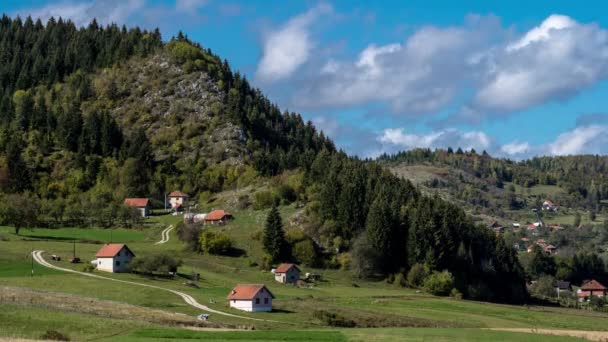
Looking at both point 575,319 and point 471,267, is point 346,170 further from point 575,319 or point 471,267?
point 575,319

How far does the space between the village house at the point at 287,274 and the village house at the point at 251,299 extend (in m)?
30.4

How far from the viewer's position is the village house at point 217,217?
16655cm

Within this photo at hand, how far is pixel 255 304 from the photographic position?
9606 cm

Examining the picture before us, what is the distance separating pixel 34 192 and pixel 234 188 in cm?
4681

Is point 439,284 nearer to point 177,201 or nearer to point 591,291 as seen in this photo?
point 591,291

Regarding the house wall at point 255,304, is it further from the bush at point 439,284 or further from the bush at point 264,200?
the bush at point 264,200

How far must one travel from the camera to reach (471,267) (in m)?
150

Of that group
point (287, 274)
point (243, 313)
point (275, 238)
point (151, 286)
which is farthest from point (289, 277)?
point (243, 313)

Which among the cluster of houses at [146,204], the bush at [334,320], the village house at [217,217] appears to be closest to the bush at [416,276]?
the village house at [217,217]

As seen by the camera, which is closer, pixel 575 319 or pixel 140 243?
pixel 575 319

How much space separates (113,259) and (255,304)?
33.9 metres

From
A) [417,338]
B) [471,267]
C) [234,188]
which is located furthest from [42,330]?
[234,188]

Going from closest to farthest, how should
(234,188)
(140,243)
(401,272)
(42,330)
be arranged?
1. (42,330)
2. (401,272)
3. (140,243)
4. (234,188)

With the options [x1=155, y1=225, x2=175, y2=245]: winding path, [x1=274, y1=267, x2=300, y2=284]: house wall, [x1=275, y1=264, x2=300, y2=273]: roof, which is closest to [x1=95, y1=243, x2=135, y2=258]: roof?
[x1=275, y1=264, x2=300, y2=273]: roof
